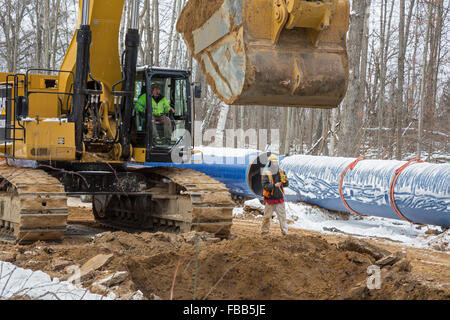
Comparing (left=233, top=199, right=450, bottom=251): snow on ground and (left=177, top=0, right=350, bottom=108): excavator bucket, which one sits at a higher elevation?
(left=177, top=0, right=350, bottom=108): excavator bucket

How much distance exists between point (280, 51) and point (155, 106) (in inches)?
193

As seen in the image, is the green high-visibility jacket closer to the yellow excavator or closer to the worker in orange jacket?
the yellow excavator

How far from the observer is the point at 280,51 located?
5844 mm

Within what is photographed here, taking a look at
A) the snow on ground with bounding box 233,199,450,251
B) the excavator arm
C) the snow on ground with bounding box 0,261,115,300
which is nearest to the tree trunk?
the snow on ground with bounding box 233,199,450,251

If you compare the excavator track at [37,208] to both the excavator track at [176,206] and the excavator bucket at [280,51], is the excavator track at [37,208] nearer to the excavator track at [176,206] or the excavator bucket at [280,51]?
the excavator track at [176,206]

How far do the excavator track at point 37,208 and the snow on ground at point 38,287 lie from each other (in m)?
1.80

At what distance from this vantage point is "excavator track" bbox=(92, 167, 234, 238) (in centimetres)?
960

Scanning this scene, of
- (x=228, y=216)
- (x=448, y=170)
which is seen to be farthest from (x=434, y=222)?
(x=228, y=216)

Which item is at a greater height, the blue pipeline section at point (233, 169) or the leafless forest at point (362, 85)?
the leafless forest at point (362, 85)

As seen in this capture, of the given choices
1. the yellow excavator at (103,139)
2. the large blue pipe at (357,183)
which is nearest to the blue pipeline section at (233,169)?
the large blue pipe at (357,183)

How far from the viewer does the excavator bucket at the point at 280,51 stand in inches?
225

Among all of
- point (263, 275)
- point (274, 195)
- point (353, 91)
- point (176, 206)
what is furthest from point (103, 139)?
point (353, 91)

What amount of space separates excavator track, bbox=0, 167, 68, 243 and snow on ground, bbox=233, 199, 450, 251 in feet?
20.5

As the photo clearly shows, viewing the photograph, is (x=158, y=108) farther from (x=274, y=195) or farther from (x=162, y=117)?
(x=274, y=195)
